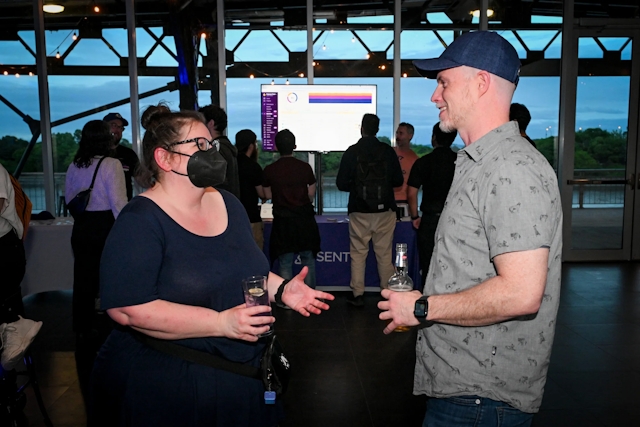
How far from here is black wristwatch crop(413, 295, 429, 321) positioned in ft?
4.68

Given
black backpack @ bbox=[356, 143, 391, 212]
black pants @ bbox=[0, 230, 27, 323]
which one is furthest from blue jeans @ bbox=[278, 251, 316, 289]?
black pants @ bbox=[0, 230, 27, 323]

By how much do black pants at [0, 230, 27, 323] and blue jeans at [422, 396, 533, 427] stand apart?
2.35m

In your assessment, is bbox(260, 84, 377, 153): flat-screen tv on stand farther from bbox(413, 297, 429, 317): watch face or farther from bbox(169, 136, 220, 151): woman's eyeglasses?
bbox(413, 297, 429, 317): watch face

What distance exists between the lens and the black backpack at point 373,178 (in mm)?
5102

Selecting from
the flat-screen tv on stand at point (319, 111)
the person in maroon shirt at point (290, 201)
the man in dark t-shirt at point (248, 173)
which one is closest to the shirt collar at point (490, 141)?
the man in dark t-shirt at point (248, 173)

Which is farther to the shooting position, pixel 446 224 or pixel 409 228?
pixel 409 228

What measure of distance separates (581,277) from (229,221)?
616 cm

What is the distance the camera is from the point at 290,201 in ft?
17.1

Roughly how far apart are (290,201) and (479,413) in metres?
3.84

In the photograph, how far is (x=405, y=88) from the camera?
24.5 ft

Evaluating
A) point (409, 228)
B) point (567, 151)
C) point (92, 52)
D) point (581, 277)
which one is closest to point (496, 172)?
point (409, 228)

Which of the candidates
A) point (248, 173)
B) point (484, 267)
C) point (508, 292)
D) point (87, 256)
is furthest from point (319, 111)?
point (508, 292)

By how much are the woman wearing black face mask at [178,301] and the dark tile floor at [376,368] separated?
5.34 feet

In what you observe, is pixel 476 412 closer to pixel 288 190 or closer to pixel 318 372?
pixel 318 372
